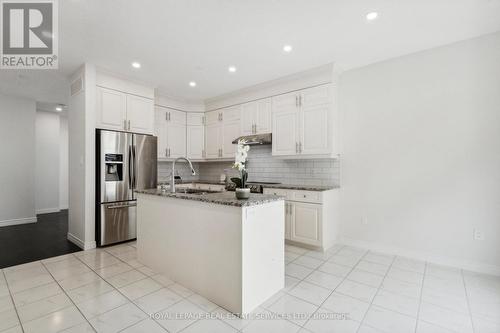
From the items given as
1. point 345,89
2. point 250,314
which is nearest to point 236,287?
point 250,314

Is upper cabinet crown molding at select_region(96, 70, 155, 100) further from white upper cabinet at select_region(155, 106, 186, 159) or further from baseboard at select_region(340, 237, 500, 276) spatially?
baseboard at select_region(340, 237, 500, 276)

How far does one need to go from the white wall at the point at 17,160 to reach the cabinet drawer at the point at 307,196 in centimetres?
580

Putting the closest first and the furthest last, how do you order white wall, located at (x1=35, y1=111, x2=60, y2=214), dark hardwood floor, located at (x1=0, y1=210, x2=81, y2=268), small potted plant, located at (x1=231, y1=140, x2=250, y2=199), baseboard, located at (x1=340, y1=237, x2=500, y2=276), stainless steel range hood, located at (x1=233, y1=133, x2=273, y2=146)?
1. small potted plant, located at (x1=231, y1=140, x2=250, y2=199)
2. baseboard, located at (x1=340, y1=237, x2=500, y2=276)
3. dark hardwood floor, located at (x1=0, y1=210, x2=81, y2=268)
4. stainless steel range hood, located at (x1=233, y1=133, x2=273, y2=146)
5. white wall, located at (x1=35, y1=111, x2=60, y2=214)

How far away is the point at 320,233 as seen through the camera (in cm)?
340

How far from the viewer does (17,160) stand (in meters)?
5.09

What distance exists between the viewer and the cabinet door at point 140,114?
3998 millimetres

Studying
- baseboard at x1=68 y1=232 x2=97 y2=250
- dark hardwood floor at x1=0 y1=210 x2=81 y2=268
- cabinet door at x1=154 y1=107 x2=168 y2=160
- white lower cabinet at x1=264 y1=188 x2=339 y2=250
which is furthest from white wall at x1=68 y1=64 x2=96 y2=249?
white lower cabinet at x1=264 y1=188 x2=339 y2=250

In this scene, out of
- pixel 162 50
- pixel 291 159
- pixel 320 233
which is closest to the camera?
pixel 162 50

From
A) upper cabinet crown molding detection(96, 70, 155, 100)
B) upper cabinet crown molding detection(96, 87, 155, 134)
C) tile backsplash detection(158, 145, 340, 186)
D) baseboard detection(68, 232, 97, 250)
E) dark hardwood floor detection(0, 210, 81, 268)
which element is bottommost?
dark hardwood floor detection(0, 210, 81, 268)

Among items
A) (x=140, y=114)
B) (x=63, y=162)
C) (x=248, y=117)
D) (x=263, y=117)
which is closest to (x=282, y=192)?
(x=263, y=117)

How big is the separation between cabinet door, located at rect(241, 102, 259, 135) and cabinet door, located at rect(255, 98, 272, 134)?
0.08 m

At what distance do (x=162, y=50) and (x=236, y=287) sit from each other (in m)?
2.95

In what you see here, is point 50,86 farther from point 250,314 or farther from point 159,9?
point 250,314

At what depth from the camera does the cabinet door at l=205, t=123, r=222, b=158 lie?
5223mm
